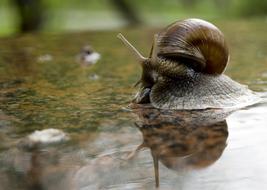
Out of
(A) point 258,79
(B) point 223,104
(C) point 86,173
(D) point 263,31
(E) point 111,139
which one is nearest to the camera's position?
(C) point 86,173

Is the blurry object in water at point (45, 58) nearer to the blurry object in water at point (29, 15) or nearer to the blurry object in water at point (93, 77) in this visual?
the blurry object in water at point (93, 77)

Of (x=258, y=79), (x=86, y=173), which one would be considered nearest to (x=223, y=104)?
(x=258, y=79)

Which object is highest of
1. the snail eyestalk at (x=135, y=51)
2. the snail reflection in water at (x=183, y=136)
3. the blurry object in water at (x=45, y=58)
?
the snail reflection in water at (x=183, y=136)

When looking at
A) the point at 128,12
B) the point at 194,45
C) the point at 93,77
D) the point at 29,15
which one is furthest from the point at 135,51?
the point at 128,12

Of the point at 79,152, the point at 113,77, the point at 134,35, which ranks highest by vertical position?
the point at 79,152

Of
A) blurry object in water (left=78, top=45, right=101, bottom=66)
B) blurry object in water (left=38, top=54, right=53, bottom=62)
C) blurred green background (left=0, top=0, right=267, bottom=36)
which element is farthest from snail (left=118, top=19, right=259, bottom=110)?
blurred green background (left=0, top=0, right=267, bottom=36)

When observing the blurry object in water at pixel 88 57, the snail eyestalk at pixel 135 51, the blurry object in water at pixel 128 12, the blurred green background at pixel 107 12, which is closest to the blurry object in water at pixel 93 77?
the snail eyestalk at pixel 135 51

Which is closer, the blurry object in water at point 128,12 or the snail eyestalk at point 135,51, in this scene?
the snail eyestalk at point 135,51

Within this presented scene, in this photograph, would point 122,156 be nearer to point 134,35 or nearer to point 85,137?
point 85,137
